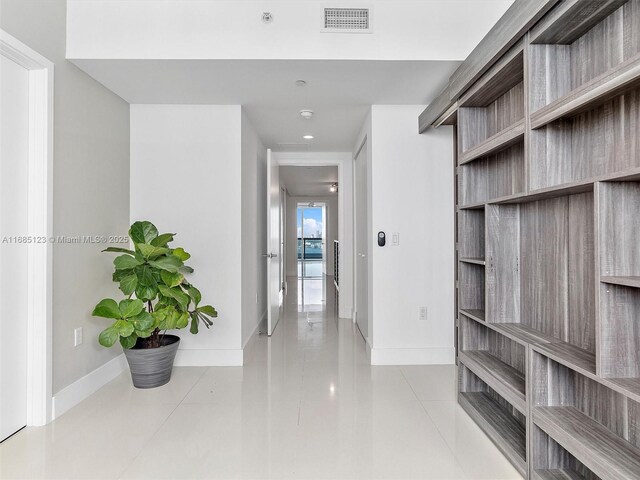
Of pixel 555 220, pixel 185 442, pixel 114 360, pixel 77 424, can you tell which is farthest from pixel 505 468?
pixel 114 360

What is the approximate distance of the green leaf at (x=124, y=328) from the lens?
8.14 ft

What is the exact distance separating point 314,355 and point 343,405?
1084mm

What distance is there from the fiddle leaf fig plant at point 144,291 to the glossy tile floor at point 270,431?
0.47 meters

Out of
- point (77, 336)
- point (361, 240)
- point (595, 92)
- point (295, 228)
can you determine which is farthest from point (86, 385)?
point (295, 228)

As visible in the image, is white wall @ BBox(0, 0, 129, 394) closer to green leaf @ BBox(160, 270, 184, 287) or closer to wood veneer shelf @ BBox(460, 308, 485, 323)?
green leaf @ BBox(160, 270, 184, 287)

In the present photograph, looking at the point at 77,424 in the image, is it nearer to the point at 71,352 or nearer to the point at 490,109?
the point at 71,352

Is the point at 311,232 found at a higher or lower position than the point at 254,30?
lower

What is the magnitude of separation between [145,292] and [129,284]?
0.39 ft

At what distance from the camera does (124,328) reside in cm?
249

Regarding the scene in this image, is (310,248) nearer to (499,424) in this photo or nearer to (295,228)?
(295,228)

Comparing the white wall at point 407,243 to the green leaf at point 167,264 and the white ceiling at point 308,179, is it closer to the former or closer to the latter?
the green leaf at point 167,264

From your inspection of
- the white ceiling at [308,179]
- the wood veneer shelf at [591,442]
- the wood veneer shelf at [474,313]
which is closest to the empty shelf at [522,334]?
the wood veneer shelf at [474,313]

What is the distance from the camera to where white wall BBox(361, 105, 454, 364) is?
3291 mm

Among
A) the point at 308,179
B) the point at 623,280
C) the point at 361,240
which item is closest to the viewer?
the point at 623,280
